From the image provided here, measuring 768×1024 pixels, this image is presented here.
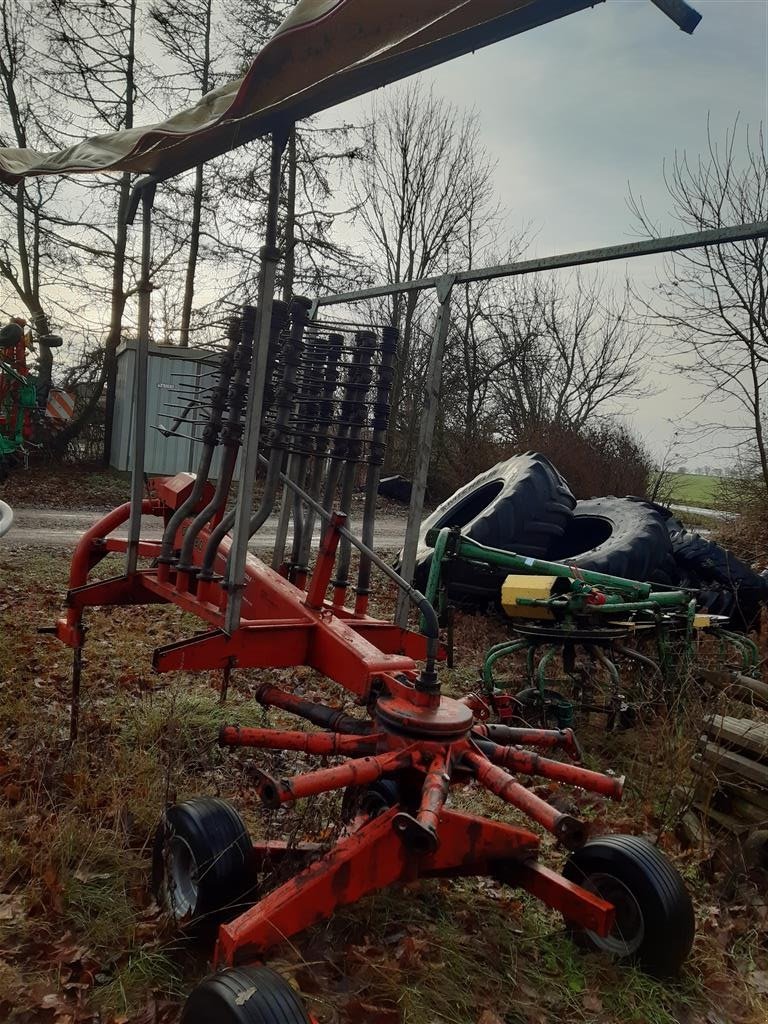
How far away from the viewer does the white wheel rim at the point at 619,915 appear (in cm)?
233

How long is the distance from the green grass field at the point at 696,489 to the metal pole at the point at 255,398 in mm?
10888

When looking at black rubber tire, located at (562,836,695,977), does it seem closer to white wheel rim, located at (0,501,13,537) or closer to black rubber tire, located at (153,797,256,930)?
black rubber tire, located at (153,797,256,930)

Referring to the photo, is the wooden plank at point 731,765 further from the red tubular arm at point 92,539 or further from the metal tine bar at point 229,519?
the red tubular arm at point 92,539

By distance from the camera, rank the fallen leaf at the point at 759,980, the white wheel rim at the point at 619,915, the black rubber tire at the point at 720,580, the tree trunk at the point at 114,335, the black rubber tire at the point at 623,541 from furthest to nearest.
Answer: the tree trunk at the point at 114,335 < the black rubber tire at the point at 720,580 < the black rubber tire at the point at 623,541 < the fallen leaf at the point at 759,980 < the white wheel rim at the point at 619,915

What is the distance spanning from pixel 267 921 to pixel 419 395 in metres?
17.3

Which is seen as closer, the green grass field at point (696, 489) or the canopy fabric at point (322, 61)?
the canopy fabric at point (322, 61)

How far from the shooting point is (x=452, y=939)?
8.04 feet

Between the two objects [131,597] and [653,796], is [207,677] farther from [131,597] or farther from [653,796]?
[653,796]

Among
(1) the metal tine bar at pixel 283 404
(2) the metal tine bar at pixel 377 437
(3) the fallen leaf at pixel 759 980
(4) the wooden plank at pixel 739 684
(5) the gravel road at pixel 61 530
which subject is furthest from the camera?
(5) the gravel road at pixel 61 530

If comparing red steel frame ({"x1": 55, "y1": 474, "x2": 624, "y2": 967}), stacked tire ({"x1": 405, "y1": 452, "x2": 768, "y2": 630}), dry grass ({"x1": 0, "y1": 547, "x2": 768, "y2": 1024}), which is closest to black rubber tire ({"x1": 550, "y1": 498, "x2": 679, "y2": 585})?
stacked tire ({"x1": 405, "y1": 452, "x2": 768, "y2": 630})

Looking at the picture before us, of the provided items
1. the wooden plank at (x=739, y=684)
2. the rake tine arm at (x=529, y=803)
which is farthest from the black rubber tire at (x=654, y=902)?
the wooden plank at (x=739, y=684)

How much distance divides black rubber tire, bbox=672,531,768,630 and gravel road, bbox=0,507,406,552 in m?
4.57

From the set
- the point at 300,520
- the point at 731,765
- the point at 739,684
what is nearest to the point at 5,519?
the point at 300,520

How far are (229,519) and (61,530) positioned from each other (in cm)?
758
